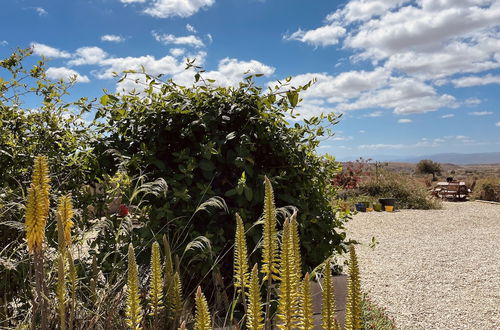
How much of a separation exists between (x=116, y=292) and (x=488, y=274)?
7.55 metres

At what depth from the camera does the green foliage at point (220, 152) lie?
9.18 ft

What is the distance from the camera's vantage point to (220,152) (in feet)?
9.48

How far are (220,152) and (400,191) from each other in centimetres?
1689

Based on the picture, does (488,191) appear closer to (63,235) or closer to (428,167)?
(428,167)

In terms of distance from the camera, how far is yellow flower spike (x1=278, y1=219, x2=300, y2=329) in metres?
0.98

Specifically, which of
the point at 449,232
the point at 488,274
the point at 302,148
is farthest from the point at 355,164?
the point at 302,148

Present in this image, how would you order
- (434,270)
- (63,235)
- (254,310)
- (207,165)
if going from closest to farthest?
(254,310)
(63,235)
(207,165)
(434,270)

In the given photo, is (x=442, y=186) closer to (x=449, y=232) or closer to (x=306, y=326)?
(x=449, y=232)

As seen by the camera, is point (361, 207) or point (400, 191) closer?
point (361, 207)

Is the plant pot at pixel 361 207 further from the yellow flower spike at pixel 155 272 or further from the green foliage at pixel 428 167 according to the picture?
the green foliage at pixel 428 167

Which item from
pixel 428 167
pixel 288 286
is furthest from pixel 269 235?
pixel 428 167

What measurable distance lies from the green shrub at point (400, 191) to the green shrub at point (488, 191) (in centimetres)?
345

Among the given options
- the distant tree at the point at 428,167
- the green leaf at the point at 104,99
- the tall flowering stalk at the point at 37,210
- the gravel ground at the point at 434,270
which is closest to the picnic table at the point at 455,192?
the gravel ground at the point at 434,270

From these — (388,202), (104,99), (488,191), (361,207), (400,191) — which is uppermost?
(104,99)
